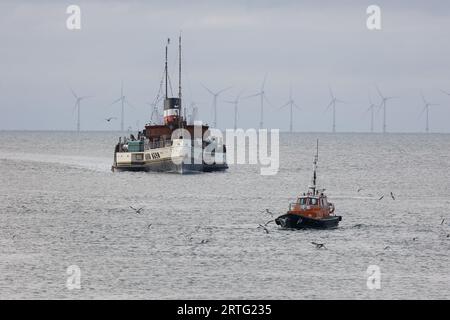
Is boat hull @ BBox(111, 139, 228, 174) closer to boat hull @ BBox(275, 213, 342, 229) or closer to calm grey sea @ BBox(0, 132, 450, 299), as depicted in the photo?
calm grey sea @ BBox(0, 132, 450, 299)

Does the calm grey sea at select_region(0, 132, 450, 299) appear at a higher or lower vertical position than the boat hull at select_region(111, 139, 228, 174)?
lower

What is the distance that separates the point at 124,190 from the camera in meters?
152

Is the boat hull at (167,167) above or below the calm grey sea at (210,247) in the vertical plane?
above

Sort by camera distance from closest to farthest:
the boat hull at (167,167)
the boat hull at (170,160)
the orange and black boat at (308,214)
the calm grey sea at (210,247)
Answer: the calm grey sea at (210,247)
the orange and black boat at (308,214)
the boat hull at (170,160)
the boat hull at (167,167)

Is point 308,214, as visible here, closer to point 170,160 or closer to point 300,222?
point 300,222

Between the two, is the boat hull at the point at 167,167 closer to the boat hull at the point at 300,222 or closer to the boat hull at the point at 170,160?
the boat hull at the point at 170,160

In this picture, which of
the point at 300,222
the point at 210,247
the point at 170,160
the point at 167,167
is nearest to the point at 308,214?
the point at 300,222

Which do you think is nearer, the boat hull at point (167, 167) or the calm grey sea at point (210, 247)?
the calm grey sea at point (210, 247)

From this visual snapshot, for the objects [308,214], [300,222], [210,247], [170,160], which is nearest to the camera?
[210,247]

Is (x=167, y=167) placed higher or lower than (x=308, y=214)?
higher

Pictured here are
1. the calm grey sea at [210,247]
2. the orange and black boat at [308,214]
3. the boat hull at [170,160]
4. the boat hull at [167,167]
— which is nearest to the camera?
the calm grey sea at [210,247]

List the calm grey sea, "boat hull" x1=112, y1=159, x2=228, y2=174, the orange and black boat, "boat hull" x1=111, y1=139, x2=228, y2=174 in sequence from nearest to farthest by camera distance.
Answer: the calm grey sea
the orange and black boat
"boat hull" x1=111, y1=139, x2=228, y2=174
"boat hull" x1=112, y1=159, x2=228, y2=174

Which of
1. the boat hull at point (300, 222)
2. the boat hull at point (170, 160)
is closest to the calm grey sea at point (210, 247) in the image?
the boat hull at point (300, 222)

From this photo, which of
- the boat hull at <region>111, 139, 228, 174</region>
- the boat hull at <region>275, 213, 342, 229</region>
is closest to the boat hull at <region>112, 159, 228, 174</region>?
the boat hull at <region>111, 139, 228, 174</region>
